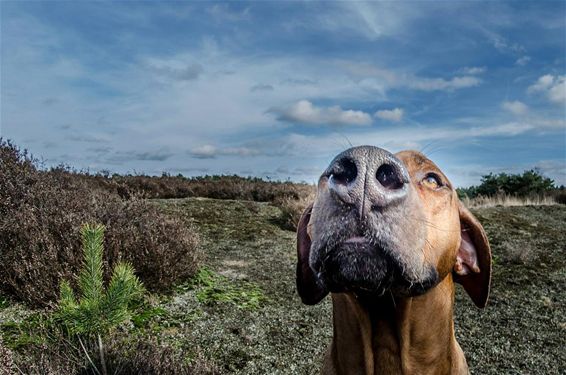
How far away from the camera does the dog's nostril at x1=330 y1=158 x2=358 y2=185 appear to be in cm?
179

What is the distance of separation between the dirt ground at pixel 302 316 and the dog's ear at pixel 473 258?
1859mm

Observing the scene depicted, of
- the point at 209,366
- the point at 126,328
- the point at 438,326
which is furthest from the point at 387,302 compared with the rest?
the point at 126,328

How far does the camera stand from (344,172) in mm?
1810

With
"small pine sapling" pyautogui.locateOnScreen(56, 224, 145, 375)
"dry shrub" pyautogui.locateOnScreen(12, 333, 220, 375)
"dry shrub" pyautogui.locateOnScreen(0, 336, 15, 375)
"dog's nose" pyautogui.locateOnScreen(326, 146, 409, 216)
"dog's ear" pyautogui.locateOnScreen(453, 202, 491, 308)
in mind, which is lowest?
"dry shrub" pyautogui.locateOnScreen(12, 333, 220, 375)

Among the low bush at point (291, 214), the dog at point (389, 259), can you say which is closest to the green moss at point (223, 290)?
the dog at point (389, 259)

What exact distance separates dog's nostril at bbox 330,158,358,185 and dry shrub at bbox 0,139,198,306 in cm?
337

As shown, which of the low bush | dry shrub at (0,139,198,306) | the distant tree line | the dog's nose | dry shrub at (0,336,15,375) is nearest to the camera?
the dog's nose

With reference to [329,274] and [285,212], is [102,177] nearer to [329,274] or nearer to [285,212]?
[285,212]

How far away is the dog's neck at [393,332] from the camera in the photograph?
8.12 feet

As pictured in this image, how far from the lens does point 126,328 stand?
4.45 metres

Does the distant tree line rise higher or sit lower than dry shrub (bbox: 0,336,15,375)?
higher

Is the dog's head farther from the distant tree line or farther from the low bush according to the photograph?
the distant tree line

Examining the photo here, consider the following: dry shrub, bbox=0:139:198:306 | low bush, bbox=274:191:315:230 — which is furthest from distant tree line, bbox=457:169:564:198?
dry shrub, bbox=0:139:198:306

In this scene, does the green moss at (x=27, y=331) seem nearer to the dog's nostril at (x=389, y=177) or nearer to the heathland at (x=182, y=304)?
the heathland at (x=182, y=304)
